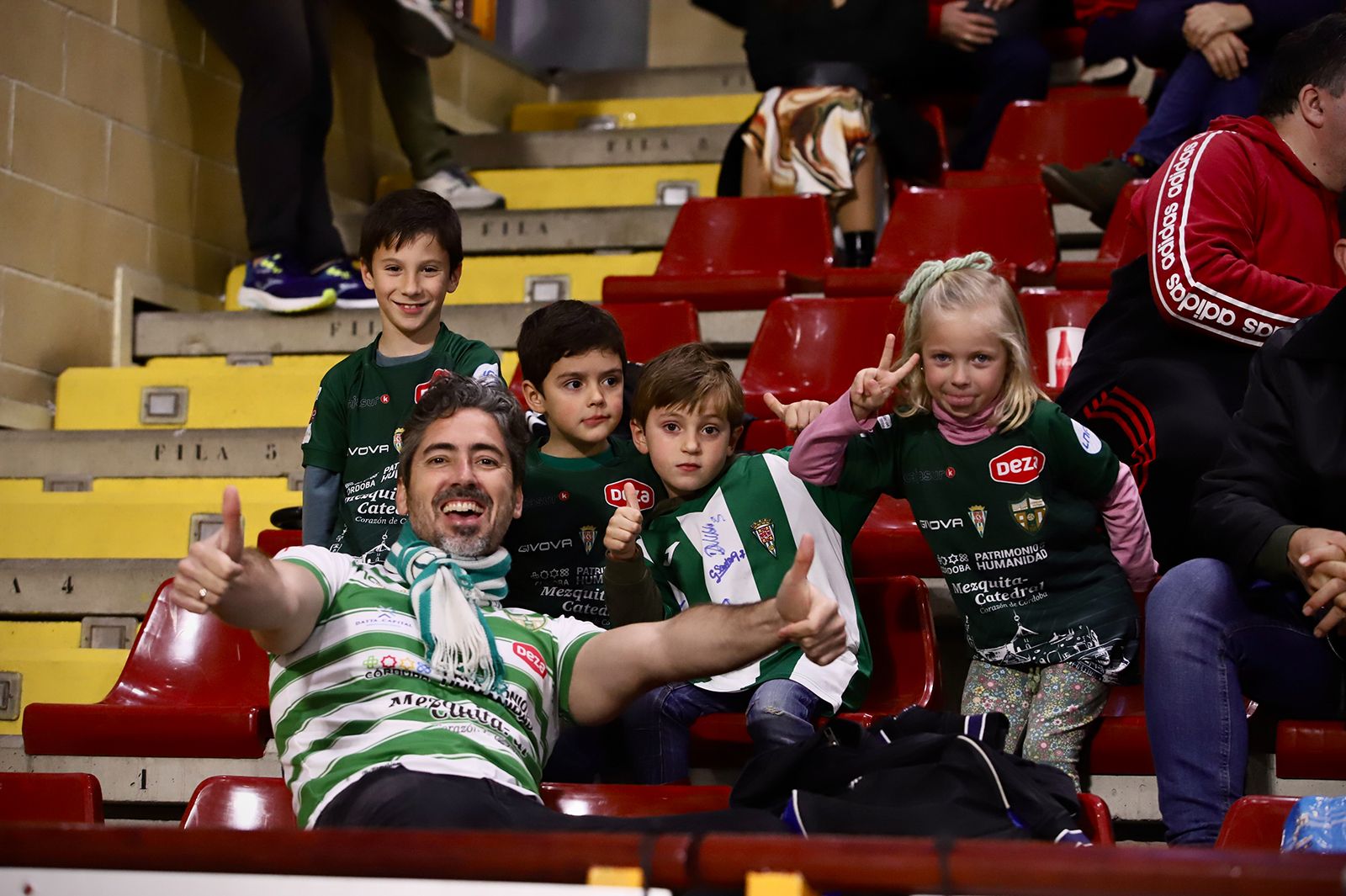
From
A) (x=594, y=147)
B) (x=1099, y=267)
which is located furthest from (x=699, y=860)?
(x=594, y=147)

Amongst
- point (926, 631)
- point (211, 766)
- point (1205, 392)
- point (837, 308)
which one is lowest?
point (211, 766)

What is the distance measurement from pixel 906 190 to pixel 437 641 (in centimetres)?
239

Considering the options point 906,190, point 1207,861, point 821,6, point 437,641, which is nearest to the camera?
point 1207,861

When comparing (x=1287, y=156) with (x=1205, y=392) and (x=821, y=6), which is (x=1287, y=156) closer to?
(x=1205, y=392)

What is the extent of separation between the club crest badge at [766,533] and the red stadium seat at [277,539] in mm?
890

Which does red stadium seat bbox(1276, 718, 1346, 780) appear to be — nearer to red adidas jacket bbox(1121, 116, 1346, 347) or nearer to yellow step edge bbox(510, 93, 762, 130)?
red adidas jacket bbox(1121, 116, 1346, 347)

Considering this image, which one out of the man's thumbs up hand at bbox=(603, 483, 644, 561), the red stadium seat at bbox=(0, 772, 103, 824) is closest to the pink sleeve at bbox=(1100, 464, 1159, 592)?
A: the man's thumbs up hand at bbox=(603, 483, 644, 561)

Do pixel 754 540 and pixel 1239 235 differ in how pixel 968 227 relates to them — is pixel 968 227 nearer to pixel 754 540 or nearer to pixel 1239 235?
pixel 1239 235

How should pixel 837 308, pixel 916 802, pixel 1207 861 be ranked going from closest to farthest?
pixel 1207 861 < pixel 916 802 < pixel 837 308

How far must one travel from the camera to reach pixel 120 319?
4293 mm

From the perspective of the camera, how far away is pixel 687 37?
6617mm

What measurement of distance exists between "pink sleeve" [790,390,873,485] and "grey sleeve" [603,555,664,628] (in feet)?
0.98

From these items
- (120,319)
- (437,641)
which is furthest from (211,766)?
(120,319)

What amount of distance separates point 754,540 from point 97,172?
261cm
